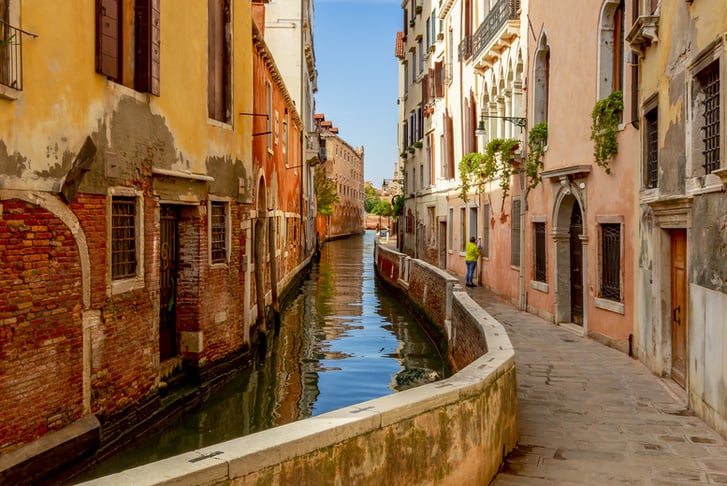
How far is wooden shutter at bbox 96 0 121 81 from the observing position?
7168 mm

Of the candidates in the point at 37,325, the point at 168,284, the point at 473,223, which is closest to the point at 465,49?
the point at 473,223

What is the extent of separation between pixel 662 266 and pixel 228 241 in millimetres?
6230

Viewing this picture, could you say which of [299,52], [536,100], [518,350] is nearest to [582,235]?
[518,350]

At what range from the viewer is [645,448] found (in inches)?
229

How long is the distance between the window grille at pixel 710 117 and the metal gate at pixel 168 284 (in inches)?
262

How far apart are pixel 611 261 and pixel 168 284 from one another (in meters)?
6.59

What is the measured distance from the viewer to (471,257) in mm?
18688

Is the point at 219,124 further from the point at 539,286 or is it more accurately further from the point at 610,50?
the point at 539,286

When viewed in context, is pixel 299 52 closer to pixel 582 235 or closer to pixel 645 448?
pixel 582 235

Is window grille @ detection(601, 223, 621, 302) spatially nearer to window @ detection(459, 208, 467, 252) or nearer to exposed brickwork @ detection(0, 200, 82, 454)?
exposed brickwork @ detection(0, 200, 82, 454)

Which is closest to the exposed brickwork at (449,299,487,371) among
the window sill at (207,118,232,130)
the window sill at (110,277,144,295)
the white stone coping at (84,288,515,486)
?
the white stone coping at (84,288,515,486)

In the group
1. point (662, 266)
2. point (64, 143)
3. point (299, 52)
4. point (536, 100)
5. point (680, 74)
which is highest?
point (299, 52)

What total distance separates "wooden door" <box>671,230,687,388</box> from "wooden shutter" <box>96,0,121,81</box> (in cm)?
658

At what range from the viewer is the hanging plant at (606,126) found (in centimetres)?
1009
